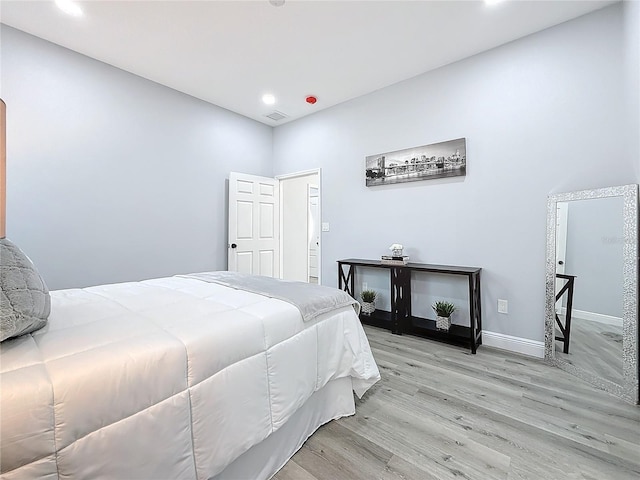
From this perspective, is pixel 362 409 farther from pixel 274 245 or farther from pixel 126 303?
pixel 274 245

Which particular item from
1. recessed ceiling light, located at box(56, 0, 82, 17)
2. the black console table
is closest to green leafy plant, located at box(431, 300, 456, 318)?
the black console table

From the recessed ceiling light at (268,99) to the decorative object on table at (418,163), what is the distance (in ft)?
4.74

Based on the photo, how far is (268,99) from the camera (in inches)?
147

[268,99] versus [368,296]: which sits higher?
[268,99]

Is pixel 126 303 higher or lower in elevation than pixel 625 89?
lower

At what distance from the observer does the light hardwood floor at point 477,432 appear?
133 centimetres

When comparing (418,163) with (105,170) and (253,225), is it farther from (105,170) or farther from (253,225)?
(105,170)

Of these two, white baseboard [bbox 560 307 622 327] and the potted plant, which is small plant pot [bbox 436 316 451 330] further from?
white baseboard [bbox 560 307 622 327]

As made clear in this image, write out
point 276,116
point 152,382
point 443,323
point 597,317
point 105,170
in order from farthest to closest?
1. point 276,116
2. point 105,170
3. point 443,323
4. point 597,317
5. point 152,382

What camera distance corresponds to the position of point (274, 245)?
462 centimetres

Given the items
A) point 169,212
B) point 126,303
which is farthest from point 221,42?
point 126,303

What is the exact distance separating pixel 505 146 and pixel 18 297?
339 centimetres

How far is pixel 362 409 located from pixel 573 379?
1.69 m

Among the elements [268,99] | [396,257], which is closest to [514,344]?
[396,257]
